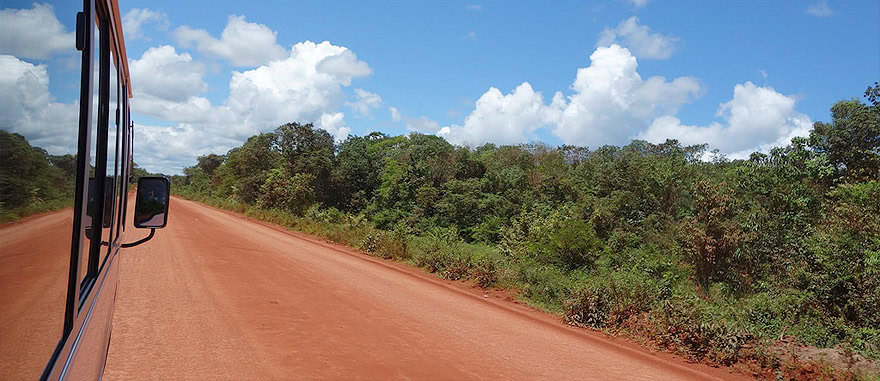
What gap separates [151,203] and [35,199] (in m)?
2.76

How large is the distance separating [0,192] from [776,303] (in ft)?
39.2

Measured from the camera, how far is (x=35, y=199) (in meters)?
1.47

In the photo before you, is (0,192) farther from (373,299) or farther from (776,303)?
(776,303)

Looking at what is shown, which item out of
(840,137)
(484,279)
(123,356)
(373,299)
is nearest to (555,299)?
(484,279)

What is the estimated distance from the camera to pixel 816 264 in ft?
35.9

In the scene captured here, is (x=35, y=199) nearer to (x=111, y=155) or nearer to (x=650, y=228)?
(x=111, y=155)

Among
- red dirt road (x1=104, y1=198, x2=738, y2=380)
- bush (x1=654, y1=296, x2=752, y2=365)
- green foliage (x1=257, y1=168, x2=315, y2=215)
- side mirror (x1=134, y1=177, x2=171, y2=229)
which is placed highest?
green foliage (x1=257, y1=168, x2=315, y2=215)

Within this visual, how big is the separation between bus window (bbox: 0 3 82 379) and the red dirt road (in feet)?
11.7

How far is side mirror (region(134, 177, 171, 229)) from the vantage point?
3938 mm

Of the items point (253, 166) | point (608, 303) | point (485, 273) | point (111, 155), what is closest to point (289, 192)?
point (253, 166)

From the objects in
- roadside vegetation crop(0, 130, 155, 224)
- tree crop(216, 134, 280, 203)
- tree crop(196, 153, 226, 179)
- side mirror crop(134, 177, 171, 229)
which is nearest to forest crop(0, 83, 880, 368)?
roadside vegetation crop(0, 130, 155, 224)

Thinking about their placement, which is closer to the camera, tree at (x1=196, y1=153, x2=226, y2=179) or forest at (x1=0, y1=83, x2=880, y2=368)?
forest at (x1=0, y1=83, x2=880, y2=368)

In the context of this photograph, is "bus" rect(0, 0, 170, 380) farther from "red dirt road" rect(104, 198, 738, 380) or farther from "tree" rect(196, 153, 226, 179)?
"tree" rect(196, 153, 226, 179)

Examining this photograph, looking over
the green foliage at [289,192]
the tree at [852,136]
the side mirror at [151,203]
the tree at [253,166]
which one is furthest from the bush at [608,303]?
the tree at [253,166]
